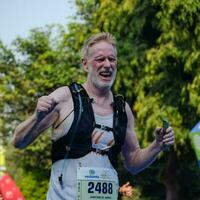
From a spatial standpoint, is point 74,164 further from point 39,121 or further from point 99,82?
point 99,82

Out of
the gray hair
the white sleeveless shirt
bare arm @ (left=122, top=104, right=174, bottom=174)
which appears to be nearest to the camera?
the white sleeveless shirt

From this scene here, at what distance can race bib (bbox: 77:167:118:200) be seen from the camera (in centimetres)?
470

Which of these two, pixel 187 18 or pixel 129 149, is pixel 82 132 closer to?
pixel 129 149

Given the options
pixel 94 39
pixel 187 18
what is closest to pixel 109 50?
pixel 94 39

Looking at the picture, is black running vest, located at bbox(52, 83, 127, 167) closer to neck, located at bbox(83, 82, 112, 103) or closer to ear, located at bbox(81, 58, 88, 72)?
neck, located at bbox(83, 82, 112, 103)

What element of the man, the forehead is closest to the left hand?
the man

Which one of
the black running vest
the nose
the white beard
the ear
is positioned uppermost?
the ear

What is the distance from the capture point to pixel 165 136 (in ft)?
15.8

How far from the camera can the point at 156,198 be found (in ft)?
112

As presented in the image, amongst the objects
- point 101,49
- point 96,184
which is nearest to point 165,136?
point 96,184

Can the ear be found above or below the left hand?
above

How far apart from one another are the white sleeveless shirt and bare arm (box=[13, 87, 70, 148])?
8.3 inches

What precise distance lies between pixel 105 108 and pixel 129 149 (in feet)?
1.21

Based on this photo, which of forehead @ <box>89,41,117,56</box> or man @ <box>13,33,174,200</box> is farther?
forehead @ <box>89,41,117,56</box>
